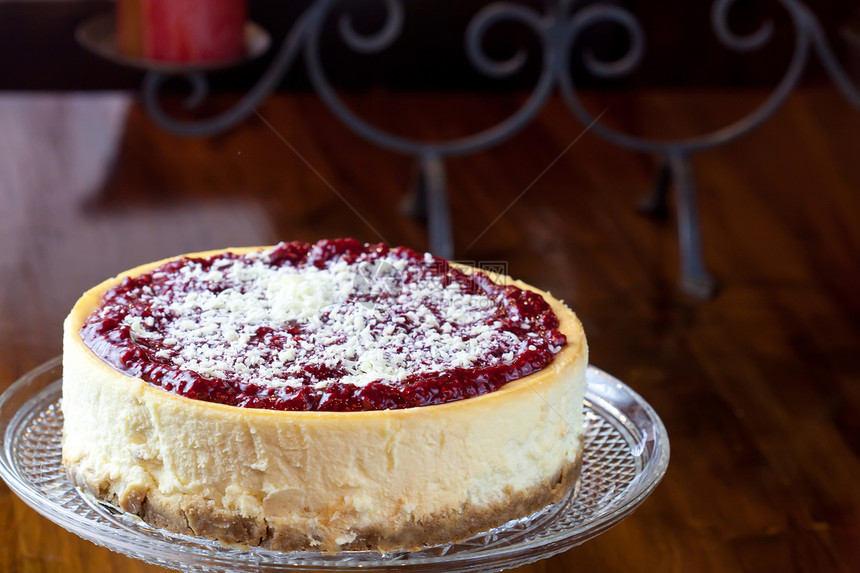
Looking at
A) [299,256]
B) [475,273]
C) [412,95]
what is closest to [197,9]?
[299,256]

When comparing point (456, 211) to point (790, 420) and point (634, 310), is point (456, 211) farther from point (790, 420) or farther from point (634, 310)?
point (790, 420)

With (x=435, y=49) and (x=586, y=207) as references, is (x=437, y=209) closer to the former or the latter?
(x=586, y=207)

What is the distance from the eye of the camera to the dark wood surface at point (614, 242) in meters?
1.19

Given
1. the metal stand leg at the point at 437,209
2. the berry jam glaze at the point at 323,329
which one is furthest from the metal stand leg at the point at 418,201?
the berry jam glaze at the point at 323,329

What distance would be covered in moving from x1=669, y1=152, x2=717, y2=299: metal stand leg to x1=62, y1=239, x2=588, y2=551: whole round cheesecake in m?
0.82

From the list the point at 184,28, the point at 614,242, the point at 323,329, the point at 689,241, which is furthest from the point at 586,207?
the point at 323,329

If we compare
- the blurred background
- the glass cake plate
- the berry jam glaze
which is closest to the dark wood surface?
the blurred background

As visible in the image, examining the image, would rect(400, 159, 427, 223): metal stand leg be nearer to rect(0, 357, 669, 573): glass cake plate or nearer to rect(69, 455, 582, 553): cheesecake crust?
rect(0, 357, 669, 573): glass cake plate

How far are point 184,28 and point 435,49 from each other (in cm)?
105

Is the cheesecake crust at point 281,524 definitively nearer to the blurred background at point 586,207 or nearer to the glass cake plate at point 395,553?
the glass cake plate at point 395,553

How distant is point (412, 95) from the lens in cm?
261

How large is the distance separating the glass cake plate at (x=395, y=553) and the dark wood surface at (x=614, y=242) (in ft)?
0.41

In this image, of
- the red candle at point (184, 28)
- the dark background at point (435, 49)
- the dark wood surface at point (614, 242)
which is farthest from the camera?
the dark background at point (435, 49)

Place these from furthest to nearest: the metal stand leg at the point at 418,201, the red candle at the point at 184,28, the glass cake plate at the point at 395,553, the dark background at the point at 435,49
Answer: the dark background at the point at 435,49 → the metal stand leg at the point at 418,201 → the red candle at the point at 184,28 → the glass cake plate at the point at 395,553
